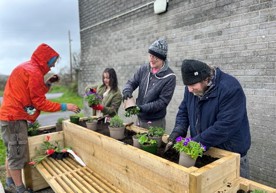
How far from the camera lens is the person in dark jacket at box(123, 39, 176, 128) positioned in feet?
9.41

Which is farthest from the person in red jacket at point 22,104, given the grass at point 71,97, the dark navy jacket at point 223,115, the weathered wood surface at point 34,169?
the grass at point 71,97

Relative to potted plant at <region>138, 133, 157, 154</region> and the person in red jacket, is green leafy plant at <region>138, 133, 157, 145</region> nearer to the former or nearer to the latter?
potted plant at <region>138, 133, 157, 154</region>

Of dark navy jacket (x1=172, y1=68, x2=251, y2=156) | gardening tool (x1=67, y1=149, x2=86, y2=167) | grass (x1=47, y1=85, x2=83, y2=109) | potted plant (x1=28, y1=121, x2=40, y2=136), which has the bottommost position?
grass (x1=47, y1=85, x2=83, y2=109)

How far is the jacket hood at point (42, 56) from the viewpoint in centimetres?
312

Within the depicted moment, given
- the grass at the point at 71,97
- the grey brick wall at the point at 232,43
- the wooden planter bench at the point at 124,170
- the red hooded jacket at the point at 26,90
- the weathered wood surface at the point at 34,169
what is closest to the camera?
the wooden planter bench at the point at 124,170

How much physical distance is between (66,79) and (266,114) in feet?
68.0

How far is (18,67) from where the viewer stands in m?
3.02

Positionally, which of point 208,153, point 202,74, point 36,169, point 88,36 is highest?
point 88,36

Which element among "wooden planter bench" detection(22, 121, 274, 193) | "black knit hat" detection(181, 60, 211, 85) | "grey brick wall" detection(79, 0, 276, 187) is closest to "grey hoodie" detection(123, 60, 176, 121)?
"wooden planter bench" detection(22, 121, 274, 193)

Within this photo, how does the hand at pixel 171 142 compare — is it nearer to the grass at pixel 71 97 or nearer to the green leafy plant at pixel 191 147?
the green leafy plant at pixel 191 147

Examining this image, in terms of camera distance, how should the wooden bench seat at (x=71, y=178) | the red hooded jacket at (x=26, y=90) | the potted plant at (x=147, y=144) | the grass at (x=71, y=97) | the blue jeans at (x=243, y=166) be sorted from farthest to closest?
the grass at (x=71, y=97) → the red hooded jacket at (x=26, y=90) → the wooden bench seat at (x=71, y=178) → the blue jeans at (x=243, y=166) → the potted plant at (x=147, y=144)

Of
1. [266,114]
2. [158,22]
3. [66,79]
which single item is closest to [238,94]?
[266,114]

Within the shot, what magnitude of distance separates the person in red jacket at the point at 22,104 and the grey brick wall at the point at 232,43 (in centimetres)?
252

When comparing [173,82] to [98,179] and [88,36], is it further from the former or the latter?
[88,36]
